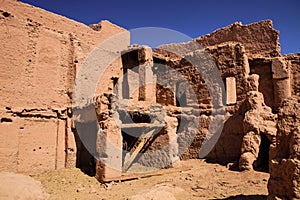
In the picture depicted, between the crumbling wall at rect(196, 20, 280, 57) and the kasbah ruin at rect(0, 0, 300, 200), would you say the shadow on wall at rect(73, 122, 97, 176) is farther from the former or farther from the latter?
the crumbling wall at rect(196, 20, 280, 57)

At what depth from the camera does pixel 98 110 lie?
9.96 meters

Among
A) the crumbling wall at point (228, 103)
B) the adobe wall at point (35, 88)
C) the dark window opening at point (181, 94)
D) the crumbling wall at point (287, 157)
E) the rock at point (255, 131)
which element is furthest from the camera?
the dark window opening at point (181, 94)

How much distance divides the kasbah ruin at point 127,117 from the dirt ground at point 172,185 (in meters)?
0.05

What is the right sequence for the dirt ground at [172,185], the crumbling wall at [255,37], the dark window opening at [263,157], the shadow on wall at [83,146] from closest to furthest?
the dirt ground at [172,185] → the dark window opening at [263,157] → the shadow on wall at [83,146] → the crumbling wall at [255,37]

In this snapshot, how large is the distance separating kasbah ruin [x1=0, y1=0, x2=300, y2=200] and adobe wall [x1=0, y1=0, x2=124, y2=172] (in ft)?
0.13

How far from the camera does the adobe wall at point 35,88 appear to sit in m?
9.88

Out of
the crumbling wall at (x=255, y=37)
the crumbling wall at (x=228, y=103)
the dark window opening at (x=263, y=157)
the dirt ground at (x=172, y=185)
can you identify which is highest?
the crumbling wall at (x=255, y=37)

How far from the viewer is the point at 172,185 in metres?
8.05

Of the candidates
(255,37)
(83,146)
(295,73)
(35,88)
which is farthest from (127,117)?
(255,37)

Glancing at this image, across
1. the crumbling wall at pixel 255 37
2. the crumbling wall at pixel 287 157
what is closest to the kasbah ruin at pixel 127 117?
the crumbling wall at pixel 287 157

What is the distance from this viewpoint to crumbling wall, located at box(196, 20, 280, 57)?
16.1 metres

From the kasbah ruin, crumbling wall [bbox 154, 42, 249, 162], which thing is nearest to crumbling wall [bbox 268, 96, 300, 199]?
the kasbah ruin

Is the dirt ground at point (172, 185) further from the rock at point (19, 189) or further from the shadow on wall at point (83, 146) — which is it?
the shadow on wall at point (83, 146)

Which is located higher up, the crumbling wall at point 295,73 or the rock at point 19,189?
the crumbling wall at point 295,73
